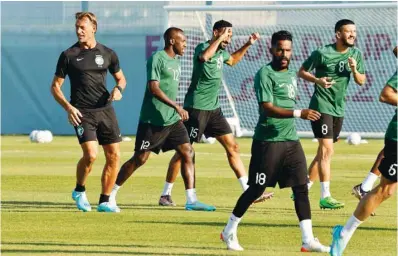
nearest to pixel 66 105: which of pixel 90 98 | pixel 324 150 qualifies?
pixel 90 98

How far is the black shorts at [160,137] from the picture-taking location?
15.0 m

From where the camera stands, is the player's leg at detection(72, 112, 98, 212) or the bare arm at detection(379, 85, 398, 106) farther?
the player's leg at detection(72, 112, 98, 212)

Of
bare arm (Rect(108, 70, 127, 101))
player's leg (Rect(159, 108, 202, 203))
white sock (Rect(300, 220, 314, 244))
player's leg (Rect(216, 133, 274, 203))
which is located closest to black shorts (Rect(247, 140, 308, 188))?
white sock (Rect(300, 220, 314, 244))

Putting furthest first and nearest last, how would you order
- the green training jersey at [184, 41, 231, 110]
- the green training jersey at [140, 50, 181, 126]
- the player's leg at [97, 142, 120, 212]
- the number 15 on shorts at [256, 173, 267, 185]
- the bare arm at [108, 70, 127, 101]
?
the green training jersey at [184, 41, 231, 110], the green training jersey at [140, 50, 181, 126], the player's leg at [97, 142, 120, 212], the bare arm at [108, 70, 127, 101], the number 15 on shorts at [256, 173, 267, 185]

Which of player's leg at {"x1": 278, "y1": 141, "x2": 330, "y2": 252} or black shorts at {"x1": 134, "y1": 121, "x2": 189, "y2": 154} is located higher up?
player's leg at {"x1": 278, "y1": 141, "x2": 330, "y2": 252}

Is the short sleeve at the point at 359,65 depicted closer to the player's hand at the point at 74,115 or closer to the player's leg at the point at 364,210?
the player's hand at the point at 74,115

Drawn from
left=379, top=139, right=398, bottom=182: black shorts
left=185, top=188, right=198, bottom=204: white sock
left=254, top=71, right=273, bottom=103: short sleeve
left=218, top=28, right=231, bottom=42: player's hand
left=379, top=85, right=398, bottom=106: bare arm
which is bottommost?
left=185, top=188, right=198, bottom=204: white sock

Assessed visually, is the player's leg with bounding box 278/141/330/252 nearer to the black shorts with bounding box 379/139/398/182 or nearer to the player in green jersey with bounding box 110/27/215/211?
the black shorts with bounding box 379/139/398/182

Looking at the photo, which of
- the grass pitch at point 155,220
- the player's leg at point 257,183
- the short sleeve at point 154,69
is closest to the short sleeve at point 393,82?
the player's leg at point 257,183

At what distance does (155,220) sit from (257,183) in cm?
278

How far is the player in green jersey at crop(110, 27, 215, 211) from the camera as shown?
583 inches

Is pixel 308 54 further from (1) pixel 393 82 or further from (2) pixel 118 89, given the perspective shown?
(1) pixel 393 82

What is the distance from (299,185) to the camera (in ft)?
36.2

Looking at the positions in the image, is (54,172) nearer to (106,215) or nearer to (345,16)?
(106,215)
